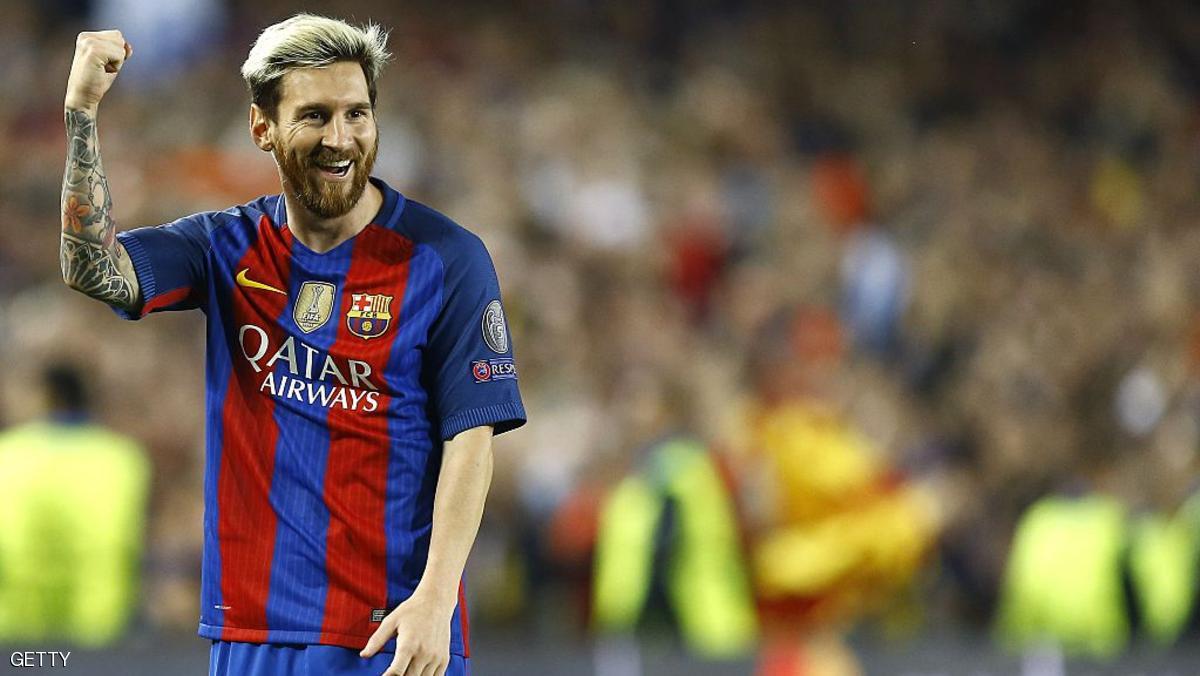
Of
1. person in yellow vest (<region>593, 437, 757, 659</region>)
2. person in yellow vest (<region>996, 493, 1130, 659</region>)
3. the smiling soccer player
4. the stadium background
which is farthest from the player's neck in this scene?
person in yellow vest (<region>996, 493, 1130, 659</region>)

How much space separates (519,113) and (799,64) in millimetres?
2172

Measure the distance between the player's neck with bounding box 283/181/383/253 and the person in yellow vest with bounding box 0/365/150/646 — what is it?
358 cm

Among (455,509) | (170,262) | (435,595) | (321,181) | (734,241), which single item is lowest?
(435,595)

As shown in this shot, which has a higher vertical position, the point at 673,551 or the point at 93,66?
the point at 93,66

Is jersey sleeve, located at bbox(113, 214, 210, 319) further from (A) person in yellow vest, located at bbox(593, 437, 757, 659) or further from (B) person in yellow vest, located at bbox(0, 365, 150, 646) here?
(A) person in yellow vest, located at bbox(593, 437, 757, 659)

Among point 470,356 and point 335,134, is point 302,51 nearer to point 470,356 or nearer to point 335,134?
point 335,134

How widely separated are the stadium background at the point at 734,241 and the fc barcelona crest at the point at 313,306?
131 inches

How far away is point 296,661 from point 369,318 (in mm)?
594

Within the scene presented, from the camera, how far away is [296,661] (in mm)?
3129

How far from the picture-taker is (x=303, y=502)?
3.15 m

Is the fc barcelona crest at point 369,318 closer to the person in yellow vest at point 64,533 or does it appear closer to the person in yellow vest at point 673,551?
the person in yellow vest at point 64,533

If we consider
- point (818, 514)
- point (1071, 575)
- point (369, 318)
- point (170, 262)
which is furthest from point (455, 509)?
point (1071, 575)

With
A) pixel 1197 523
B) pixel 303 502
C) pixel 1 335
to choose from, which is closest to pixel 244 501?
pixel 303 502

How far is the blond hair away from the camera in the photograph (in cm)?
306
